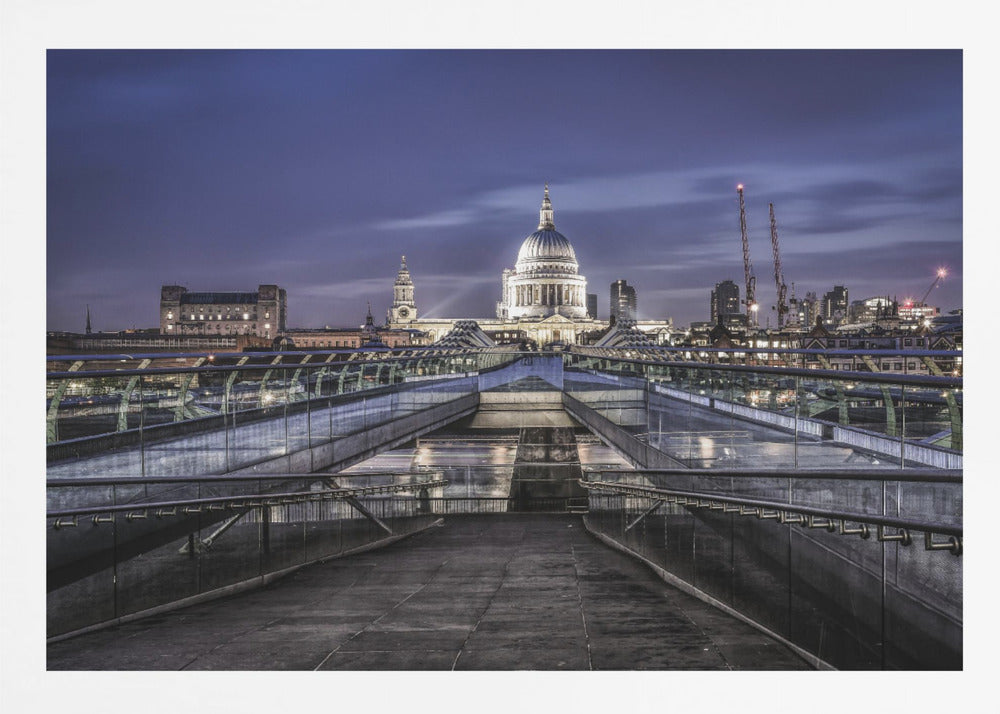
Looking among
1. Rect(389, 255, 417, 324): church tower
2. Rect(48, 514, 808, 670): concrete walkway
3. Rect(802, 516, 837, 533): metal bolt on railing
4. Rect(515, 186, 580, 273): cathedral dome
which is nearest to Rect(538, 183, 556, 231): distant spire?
Rect(515, 186, 580, 273): cathedral dome

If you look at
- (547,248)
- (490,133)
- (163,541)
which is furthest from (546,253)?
(163,541)

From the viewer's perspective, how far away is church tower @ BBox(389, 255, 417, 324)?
178 metres

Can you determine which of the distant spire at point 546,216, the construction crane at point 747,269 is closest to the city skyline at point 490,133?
the construction crane at point 747,269

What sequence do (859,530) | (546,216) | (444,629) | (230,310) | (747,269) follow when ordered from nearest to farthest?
(859,530)
(444,629)
(747,269)
(230,310)
(546,216)

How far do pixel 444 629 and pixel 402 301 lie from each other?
178076 millimetres

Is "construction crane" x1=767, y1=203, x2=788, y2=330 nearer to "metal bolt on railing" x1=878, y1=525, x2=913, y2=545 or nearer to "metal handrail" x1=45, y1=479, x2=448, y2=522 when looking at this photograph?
"metal handrail" x1=45, y1=479, x2=448, y2=522

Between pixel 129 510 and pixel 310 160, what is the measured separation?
680 cm

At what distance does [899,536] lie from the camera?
3779 mm

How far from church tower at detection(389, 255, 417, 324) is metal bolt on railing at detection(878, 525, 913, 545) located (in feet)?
567

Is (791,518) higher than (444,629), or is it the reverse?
(791,518)

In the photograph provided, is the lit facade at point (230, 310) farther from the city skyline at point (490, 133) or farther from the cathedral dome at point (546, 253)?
the city skyline at point (490, 133)

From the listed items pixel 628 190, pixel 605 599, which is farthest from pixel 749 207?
pixel 605 599

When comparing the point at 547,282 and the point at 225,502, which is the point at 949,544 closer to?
the point at 225,502
